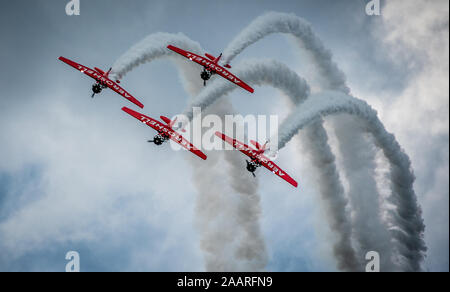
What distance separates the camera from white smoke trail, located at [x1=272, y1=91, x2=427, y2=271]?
64.0 meters

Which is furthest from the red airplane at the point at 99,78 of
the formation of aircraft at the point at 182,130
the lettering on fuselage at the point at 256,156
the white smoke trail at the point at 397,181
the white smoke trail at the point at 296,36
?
the white smoke trail at the point at 397,181

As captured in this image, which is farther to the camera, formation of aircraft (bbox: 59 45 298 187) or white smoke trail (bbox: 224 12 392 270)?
white smoke trail (bbox: 224 12 392 270)

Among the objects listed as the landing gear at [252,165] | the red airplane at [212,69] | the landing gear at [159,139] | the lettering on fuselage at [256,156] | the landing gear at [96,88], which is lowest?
the landing gear at [252,165]

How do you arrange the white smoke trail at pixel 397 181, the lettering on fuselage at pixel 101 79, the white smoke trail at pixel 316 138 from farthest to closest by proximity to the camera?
the white smoke trail at pixel 397 181 → the white smoke trail at pixel 316 138 → the lettering on fuselage at pixel 101 79

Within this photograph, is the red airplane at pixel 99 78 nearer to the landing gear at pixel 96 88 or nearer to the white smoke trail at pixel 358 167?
the landing gear at pixel 96 88

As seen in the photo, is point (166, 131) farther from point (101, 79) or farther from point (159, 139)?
point (101, 79)

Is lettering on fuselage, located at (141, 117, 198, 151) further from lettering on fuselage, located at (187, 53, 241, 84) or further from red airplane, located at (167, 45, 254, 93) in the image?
lettering on fuselage, located at (187, 53, 241, 84)

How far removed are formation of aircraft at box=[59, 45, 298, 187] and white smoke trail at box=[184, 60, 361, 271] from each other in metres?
1.77

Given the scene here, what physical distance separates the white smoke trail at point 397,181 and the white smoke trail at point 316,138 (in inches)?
178

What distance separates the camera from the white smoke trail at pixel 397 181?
6397cm

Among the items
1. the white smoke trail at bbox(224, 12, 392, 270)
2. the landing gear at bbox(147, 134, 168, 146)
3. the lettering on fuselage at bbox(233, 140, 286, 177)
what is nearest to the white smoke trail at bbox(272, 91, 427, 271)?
the white smoke trail at bbox(224, 12, 392, 270)
